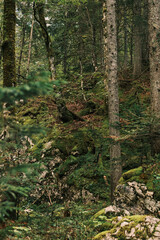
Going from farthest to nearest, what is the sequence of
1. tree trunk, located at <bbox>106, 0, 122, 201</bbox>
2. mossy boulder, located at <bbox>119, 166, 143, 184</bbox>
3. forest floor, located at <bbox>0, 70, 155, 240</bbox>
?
tree trunk, located at <bbox>106, 0, 122, 201</bbox>, mossy boulder, located at <bbox>119, 166, 143, 184</bbox>, forest floor, located at <bbox>0, 70, 155, 240</bbox>

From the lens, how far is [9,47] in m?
5.83

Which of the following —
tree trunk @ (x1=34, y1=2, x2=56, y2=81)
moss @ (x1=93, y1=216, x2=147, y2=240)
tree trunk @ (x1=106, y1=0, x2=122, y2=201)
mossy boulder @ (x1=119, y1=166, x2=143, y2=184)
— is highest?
tree trunk @ (x1=34, y1=2, x2=56, y2=81)

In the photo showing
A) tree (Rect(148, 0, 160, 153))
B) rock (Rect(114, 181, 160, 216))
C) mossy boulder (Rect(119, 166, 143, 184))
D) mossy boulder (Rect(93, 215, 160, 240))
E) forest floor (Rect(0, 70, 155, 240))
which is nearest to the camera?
mossy boulder (Rect(93, 215, 160, 240))

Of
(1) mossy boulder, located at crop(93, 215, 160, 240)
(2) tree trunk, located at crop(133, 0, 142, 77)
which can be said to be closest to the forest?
(1) mossy boulder, located at crop(93, 215, 160, 240)

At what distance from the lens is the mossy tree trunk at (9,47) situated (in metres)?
5.71

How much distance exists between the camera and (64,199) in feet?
24.6

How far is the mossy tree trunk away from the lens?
5707 mm

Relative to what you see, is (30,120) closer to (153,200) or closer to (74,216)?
(74,216)

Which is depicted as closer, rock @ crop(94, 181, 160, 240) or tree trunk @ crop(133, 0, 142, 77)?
rock @ crop(94, 181, 160, 240)

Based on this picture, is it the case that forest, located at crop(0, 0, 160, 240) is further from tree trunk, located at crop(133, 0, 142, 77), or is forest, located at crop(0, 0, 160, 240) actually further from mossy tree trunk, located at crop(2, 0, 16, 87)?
tree trunk, located at crop(133, 0, 142, 77)

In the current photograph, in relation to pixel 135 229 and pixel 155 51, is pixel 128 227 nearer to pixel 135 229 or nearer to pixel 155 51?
pixel 135 229

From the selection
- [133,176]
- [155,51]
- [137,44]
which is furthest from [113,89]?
[137,44]

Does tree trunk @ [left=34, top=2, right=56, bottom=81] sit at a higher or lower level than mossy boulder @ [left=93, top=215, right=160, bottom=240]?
higher

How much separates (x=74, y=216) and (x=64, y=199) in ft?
5.48
